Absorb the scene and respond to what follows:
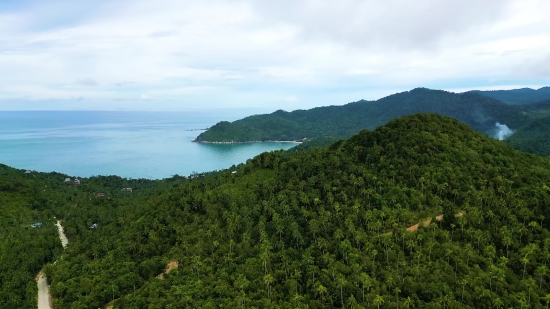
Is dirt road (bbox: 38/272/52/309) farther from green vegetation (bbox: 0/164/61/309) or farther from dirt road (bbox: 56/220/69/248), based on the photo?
dirt road (bbox: 56/220/69/248)

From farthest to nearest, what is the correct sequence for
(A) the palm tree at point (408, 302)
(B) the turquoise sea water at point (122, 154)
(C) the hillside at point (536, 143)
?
(B) the turquoise sea water at point (122, 154) → (C) the hillside at point (536, 143) → (A) the palm tree at point (408, 302)

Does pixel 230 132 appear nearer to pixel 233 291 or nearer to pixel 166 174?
pixel 166 174

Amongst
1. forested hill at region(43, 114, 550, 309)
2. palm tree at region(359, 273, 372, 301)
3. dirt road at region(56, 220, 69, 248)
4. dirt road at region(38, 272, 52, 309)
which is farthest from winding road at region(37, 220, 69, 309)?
palm tree at region(359, 273, 372, 301)

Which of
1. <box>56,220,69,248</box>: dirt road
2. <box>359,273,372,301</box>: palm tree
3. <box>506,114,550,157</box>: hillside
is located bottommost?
<box>56,220,69,248</box>: dirt road

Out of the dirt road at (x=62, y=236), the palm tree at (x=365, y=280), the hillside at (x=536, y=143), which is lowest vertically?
the dirt road at (x=62, y=236)

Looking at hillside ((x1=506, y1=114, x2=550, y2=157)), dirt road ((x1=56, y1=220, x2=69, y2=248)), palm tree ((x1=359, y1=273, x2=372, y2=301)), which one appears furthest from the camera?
hillside ((x1=506, y1=114, x2=550, y2=157))

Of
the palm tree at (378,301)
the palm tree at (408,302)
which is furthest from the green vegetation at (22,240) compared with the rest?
the palm tree at (408,302)

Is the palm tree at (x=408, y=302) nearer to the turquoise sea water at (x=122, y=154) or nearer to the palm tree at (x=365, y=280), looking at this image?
the palm tree at (x=365, y=280)

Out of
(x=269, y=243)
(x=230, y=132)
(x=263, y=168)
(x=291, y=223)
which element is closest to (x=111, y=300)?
(x=269, y=243)

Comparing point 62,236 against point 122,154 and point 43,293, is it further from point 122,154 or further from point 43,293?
point 122,154
